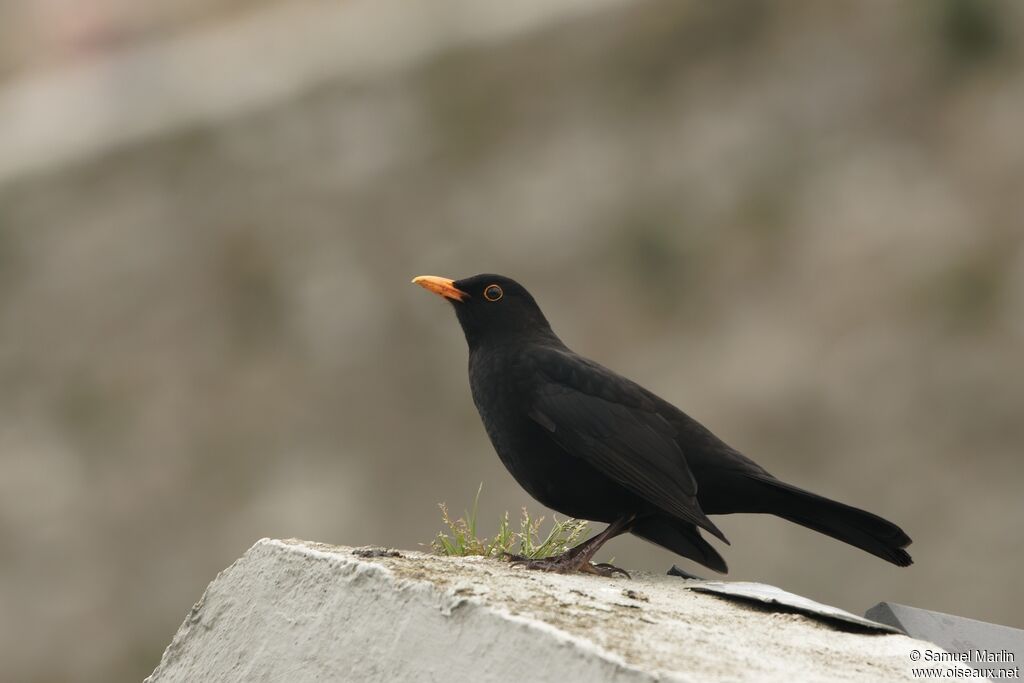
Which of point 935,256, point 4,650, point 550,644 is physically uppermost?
point 935,256

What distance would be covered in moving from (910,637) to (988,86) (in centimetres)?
1718

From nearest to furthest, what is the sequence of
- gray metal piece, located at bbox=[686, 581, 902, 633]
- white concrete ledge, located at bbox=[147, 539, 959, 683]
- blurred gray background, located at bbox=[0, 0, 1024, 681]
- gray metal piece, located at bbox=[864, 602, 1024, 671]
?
white concrete ledge, located at bbox=[147, 539, 959, 683]
gray metal piece, located at bbox=[686, 581, 902, 633]
gray metal piece, located at bbox=[864, 602, 1024, 671]
blurred gray background, located at bbox=[0, 0, 1024, 681]

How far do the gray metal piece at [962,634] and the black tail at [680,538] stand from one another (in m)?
0.75

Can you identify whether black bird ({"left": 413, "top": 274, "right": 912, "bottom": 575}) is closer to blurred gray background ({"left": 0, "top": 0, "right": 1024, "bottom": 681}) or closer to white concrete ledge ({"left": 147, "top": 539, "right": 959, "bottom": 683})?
white concrete ledge ({"left": 147, "top": 539, "right": 959, "bottom": 683})

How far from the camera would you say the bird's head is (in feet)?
17.6

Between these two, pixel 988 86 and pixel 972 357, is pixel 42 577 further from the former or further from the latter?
pixel 988 86

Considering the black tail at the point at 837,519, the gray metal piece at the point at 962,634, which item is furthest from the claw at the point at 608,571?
the gray metal piece at the point at 962,634

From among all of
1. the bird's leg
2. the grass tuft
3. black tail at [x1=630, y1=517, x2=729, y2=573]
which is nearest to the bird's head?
the grass tuft

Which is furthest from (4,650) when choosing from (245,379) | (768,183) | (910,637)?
(910,637)

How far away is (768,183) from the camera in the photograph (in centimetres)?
1959

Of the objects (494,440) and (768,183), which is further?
(768,183)

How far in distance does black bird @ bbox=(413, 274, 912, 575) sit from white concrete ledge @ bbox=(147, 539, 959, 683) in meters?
0.47

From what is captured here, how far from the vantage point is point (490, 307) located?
17.7 ft

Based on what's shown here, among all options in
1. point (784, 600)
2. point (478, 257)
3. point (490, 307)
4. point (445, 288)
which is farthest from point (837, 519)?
point (478, 257)
